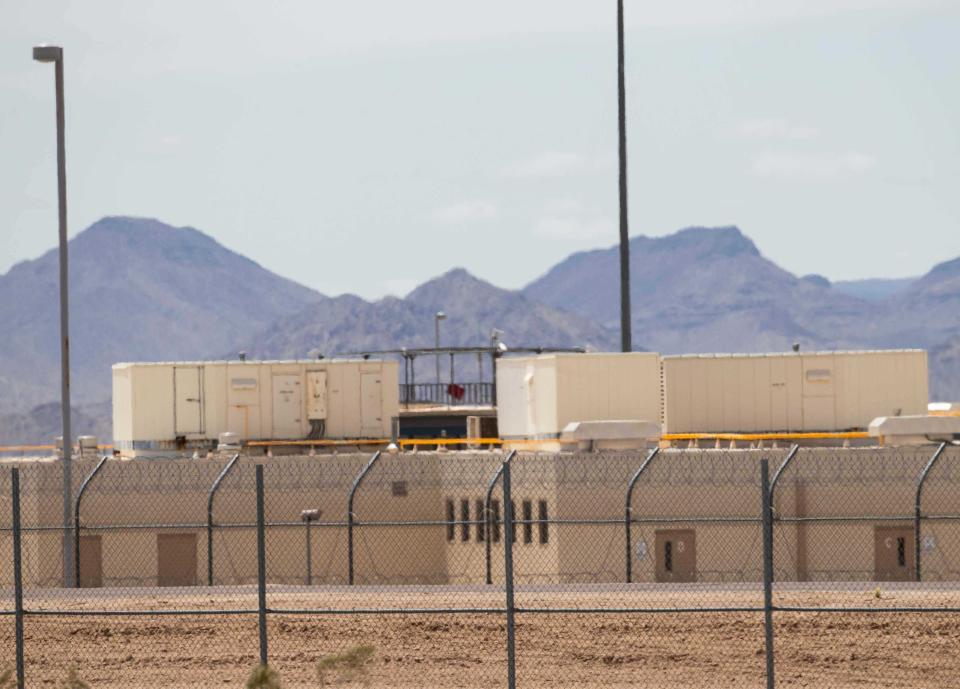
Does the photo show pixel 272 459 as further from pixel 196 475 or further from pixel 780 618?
pixel 780 618

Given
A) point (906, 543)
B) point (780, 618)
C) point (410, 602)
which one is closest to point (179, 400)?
point (906, 543)

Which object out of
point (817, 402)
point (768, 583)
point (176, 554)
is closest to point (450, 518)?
point (176, 554)

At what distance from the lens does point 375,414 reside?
5303 centimetres

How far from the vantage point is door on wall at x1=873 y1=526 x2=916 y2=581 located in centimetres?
4156

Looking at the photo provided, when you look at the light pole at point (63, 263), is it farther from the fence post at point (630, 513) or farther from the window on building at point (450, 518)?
the window on building at point (450, 518)

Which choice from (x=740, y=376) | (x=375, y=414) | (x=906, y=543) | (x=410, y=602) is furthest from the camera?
(x=375, y=414)

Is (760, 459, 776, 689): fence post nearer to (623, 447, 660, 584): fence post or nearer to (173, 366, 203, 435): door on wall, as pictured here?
(623, 447, 660, 584): fence post

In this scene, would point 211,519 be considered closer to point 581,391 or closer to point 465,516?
point 465,516

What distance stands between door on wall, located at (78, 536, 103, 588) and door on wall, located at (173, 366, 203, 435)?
24.6ft

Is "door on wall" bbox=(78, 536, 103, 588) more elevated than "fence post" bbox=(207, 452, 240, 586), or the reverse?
"fence post" bbox=(207, 452, 240, 586)

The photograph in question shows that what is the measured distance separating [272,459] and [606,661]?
2290 cm

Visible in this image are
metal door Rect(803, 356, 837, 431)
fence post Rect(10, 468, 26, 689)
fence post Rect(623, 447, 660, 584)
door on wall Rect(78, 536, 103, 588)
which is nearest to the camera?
fence post Rect(10, 468, 26, 689)

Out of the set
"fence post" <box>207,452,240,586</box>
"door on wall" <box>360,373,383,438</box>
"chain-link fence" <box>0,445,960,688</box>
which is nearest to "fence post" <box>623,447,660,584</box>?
"chain-link fence" <box>0,445,960,688</box>

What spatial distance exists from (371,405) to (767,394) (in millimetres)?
10839
